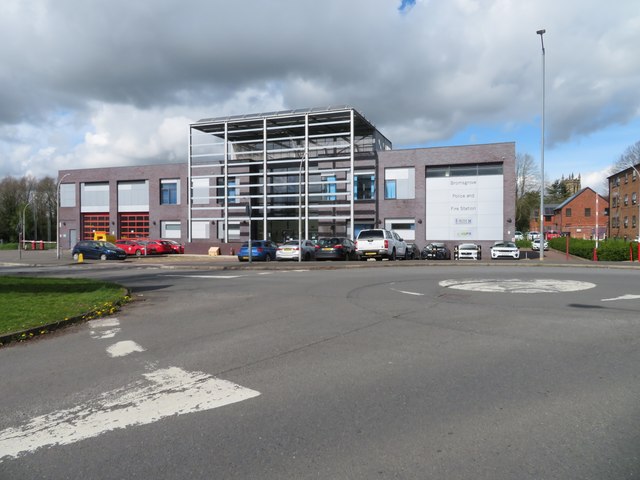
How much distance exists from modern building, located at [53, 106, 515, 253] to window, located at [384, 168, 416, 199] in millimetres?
89

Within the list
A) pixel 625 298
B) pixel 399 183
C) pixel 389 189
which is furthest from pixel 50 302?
pixel 399 183

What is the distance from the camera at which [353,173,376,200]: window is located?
42.2 m

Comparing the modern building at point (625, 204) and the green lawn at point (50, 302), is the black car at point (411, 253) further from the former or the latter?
the modern building at point (625, 204)

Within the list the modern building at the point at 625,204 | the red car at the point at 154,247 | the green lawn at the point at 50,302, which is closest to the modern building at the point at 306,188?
the red car at the point at 154,247

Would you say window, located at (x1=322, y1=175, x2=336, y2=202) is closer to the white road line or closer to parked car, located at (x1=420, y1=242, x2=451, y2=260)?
parked car, located at (x1=420, y1=242, x2=451, y2=260)

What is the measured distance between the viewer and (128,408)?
14.1 feet

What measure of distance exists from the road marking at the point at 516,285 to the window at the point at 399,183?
27.1 metres

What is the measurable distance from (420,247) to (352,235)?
5.92 meters

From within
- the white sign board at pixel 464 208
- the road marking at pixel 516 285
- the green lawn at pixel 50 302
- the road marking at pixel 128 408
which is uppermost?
the white sign board at pixel 464 208

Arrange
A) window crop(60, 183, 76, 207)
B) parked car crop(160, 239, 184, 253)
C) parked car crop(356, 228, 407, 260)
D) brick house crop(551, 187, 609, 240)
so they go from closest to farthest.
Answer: parked car crop(356, 228, 407, 260) → parked car crop(160, 239, 184, 253) → window crop(60, 183, 76, 207) → brick house crop(551, 187, 609, 240)

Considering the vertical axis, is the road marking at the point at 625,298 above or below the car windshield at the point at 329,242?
below

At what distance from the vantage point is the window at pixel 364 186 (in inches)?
1663

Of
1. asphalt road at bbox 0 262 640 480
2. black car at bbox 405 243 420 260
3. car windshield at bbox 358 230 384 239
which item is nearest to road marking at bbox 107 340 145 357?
asphalt road at bbox 0 262 640 480

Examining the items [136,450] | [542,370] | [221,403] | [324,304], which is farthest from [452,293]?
[136,450]
